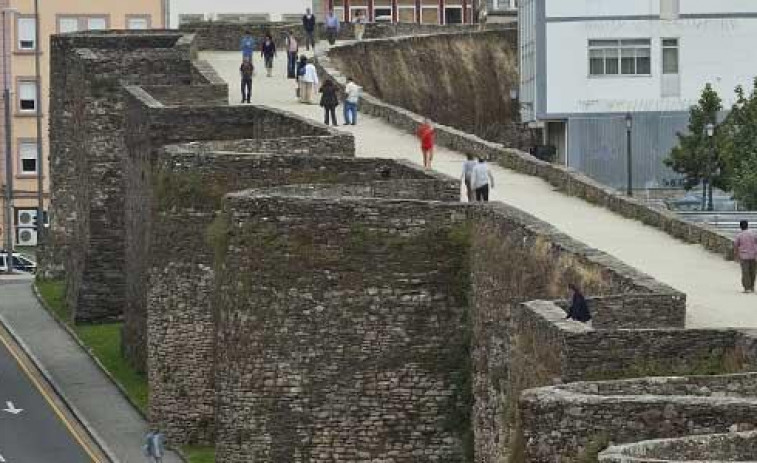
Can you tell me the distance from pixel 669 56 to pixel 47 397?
3335cm

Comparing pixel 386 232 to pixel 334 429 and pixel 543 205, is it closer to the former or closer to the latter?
pixel 334 429

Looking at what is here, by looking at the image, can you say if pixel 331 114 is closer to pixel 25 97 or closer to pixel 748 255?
pixel 748 255

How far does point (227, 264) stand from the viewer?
5238cm

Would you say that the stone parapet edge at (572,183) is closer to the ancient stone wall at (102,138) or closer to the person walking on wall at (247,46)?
the ancient stone wall at (102,138)

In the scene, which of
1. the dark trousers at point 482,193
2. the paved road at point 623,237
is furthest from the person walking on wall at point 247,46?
the dark trousers at point 482,193

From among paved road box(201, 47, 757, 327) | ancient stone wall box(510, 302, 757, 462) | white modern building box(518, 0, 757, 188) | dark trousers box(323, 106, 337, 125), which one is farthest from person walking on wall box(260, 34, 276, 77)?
ancient stone wall box(510, 302, 757, 462)

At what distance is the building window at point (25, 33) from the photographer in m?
156

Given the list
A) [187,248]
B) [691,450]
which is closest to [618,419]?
[691,450]

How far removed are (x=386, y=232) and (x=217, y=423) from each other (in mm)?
4062

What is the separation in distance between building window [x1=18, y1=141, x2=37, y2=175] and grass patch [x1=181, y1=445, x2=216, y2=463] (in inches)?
3467

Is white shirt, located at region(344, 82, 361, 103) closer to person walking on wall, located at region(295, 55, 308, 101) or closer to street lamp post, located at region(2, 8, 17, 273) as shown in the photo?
person walking on wall, located at region(295, 55, 308, 101)

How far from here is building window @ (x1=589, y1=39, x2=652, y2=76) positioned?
107938mm

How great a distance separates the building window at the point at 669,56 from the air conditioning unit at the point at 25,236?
150ft

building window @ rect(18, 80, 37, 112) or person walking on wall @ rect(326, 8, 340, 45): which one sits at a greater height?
person walking on wall @ rect(326, 8, 340, 45)
